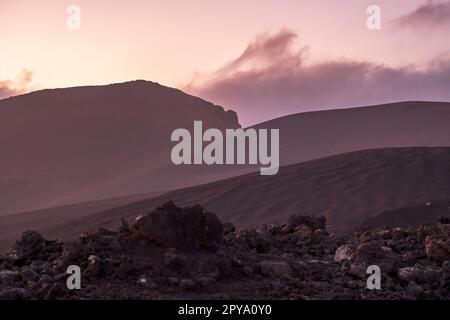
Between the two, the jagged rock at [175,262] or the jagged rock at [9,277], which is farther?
the jagged rock at [175,262]

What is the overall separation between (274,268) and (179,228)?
1.06 meters

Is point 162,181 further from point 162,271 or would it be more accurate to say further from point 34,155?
point 162,271

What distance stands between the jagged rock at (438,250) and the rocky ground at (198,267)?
0.01 metres

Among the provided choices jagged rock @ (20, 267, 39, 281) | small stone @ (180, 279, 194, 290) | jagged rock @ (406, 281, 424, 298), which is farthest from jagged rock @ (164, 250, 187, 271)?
jagged rock @ (406, 281, 424, 298)

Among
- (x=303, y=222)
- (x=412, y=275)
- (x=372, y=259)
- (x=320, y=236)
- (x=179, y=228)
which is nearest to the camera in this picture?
(x=412, y=275)

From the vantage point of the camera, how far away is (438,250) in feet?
20.9

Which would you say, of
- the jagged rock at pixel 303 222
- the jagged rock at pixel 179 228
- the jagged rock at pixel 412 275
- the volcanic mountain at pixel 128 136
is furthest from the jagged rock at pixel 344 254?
the volcanic mountain at pixel 128 136

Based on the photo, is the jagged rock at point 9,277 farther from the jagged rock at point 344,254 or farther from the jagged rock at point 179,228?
the jagged rock at point 344,254

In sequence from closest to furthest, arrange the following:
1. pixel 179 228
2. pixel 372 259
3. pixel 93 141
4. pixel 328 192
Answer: pixel 179 228 → pixel 372 259 → pixel 328 192 → pixel 93 141

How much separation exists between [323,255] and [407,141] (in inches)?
2746

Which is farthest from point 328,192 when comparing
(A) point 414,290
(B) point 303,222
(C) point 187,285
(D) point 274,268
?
(C) point 187,285

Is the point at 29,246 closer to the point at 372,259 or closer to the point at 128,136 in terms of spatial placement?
the point at 372,259

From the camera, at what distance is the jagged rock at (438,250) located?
6304 millimetres

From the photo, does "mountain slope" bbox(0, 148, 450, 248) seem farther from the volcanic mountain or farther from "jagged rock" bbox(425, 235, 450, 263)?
the volcanic mountain
